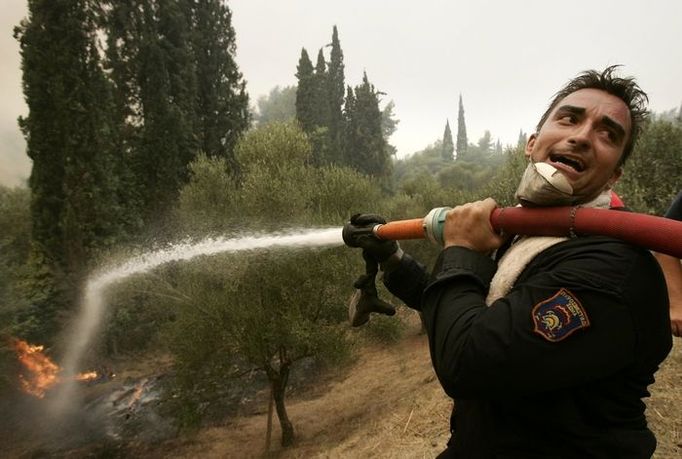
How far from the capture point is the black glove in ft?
9.21

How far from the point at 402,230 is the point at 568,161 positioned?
0.98 metres

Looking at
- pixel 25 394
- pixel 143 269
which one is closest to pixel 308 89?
pixel 143 269

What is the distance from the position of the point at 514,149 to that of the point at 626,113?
24.2 metres

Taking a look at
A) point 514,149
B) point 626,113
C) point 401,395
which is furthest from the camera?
point 514,149

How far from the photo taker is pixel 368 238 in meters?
2.81

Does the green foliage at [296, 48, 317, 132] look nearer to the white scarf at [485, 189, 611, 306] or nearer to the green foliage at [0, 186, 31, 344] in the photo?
the green foliage at [0, 186, 31, 344]

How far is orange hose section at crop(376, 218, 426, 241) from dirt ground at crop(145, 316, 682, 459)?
677 cm

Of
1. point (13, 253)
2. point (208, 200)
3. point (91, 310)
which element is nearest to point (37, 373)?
point (91, 310)

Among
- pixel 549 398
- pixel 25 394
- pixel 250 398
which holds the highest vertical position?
pixel 549 398

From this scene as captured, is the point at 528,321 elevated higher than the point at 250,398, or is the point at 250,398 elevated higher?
the point at 528,321

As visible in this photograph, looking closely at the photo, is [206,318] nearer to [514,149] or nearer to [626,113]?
[626,113]

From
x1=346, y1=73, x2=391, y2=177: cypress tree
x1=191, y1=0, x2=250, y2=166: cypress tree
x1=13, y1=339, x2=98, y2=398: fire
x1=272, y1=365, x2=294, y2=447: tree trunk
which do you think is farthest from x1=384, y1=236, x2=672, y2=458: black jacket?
x1=346, y1=73, x2=391, y2=177: cypress tree

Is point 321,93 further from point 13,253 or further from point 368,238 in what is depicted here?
point 368,238

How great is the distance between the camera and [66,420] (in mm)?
20953
